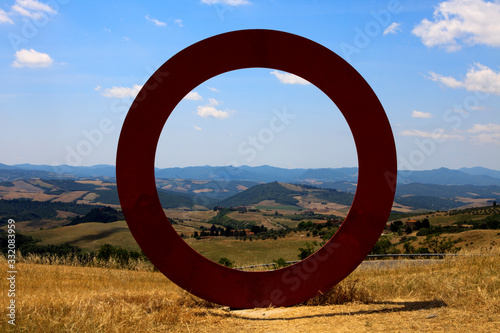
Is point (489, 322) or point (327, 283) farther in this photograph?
point (327, 283)

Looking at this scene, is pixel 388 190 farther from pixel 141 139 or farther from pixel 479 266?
pixel 141 139

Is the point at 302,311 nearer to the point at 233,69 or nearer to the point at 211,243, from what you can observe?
the point at 233,69

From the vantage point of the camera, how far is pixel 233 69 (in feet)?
30.9

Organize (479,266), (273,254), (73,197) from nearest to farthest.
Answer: (479,266) → (273,254) → (73,197)

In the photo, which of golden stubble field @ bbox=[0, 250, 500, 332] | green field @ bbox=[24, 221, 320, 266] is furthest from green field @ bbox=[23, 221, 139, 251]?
golden stubble field @ bbox=[0, 250, 500, 332]

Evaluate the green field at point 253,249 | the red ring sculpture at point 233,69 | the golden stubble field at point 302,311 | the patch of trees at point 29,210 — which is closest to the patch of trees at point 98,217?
the patch of trees at point 29,210

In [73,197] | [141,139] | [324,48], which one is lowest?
[73,197]

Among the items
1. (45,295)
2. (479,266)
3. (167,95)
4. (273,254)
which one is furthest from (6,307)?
(273,254)

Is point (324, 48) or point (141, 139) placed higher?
point (324, 48)

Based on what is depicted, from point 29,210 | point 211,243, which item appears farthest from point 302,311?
point 29,210

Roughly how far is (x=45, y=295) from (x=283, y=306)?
544 centimetres

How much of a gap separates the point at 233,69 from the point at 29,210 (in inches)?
5049

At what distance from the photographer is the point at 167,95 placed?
9086mm

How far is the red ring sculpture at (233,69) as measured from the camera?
9.02 m
